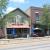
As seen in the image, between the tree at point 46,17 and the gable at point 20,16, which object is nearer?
the gable at point 20,16

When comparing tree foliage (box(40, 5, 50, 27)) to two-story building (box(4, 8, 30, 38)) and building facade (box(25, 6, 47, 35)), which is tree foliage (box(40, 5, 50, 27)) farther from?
two-story building (box(4, 8, 30, 38))

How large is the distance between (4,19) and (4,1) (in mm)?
4979

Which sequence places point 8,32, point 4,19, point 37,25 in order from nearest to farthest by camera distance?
point 4,19, point 8,32, point 37,25

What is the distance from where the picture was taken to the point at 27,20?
61.3 meters

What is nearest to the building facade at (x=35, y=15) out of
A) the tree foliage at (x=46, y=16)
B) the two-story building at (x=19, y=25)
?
the two-story building at (x=19, y=25)

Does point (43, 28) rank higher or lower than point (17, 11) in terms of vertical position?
lower

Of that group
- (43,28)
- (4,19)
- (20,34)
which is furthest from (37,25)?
(4,19)

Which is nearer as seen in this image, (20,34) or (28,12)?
(20,34)

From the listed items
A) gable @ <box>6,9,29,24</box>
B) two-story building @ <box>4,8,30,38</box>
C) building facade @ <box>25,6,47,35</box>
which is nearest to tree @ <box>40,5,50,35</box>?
building facade @ <box>25,6,47,35</box>

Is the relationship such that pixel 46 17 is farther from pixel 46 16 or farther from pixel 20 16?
pixel 20 16

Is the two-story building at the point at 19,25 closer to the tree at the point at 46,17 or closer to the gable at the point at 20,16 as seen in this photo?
the gable at the point at 20,16

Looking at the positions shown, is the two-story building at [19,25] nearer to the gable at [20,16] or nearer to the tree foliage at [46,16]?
the gable at [20,16]

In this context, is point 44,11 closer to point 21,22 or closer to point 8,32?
point 21,22

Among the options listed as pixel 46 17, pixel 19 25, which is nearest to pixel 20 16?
pixel 19 25
